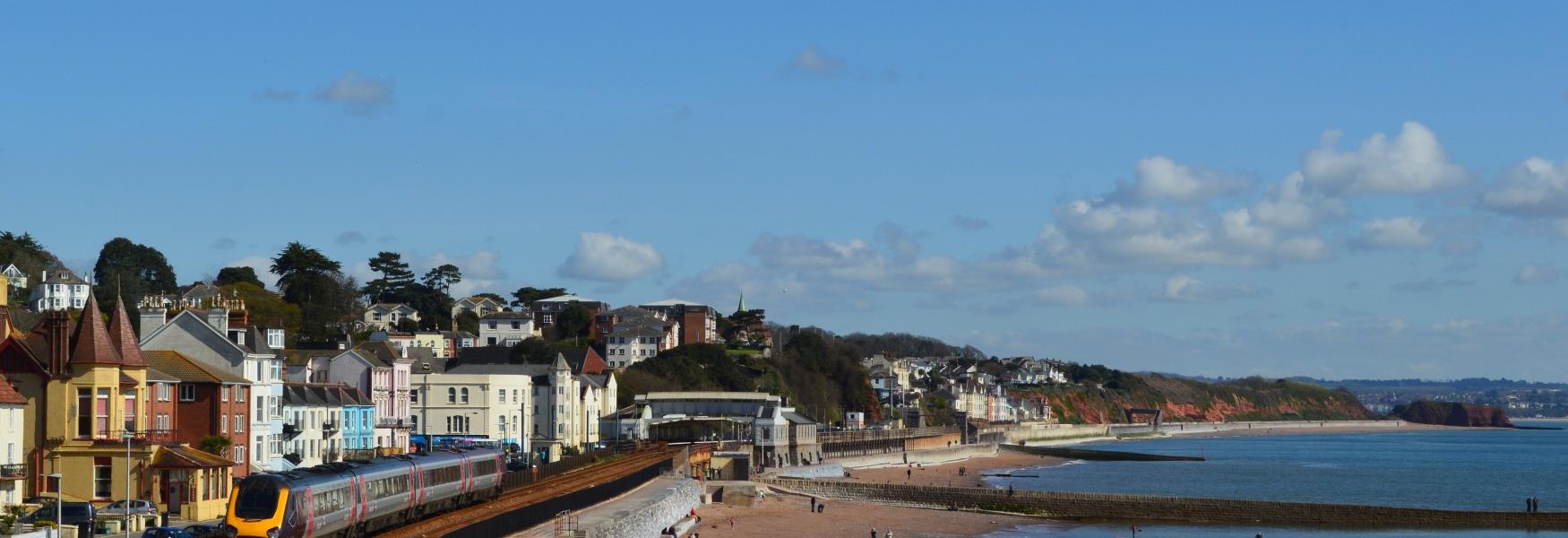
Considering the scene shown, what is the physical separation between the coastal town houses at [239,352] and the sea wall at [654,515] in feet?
51.1

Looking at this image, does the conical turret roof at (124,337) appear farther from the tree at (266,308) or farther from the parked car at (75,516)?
the tree at (266,308)

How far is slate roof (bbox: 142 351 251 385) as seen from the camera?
61.4m

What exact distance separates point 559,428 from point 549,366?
4228mm

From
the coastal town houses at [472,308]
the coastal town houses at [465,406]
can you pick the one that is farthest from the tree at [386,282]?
the coastal town houses at [465,406]

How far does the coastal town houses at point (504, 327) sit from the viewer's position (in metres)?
179

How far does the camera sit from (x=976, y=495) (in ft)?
310

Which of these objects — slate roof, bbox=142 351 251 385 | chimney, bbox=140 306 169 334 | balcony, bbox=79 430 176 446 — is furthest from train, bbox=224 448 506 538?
chimney, bbox=140 306 169 334

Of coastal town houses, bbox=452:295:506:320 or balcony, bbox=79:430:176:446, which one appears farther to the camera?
coastal town houses, bbox=452:295:506:320

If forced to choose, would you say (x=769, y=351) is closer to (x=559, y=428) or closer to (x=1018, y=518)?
(x=559, y=428)

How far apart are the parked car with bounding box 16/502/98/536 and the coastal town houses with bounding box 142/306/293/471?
21570 millimetres

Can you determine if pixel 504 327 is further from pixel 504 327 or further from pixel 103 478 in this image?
pixel 103 478

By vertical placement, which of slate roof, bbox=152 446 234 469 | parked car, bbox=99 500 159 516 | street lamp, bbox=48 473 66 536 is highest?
slate roof, bbox=152 446 234 469

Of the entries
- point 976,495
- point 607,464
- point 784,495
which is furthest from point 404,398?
point 976,495

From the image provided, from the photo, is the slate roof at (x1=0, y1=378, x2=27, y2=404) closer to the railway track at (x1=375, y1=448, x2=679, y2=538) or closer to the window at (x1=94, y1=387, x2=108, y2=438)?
the window at (x1=94, y1=387, x2=108, y2=438)
